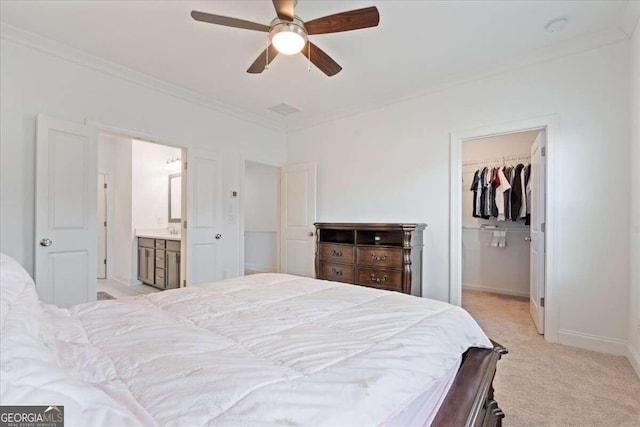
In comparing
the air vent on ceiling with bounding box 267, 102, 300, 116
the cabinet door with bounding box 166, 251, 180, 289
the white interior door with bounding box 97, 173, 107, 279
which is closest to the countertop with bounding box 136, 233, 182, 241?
the cabinet door with bounding box 166, 251, 180, 289

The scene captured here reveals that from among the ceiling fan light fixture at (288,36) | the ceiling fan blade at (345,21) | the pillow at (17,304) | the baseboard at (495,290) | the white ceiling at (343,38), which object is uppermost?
the white ceiling at (343,38)

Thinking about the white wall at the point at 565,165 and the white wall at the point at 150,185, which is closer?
the white wall at the point at 565,165

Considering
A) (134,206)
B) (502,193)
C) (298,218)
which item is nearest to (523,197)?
(502,193)

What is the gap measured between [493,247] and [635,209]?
8.18 ft

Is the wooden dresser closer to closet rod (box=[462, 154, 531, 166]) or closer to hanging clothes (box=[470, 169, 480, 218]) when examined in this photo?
hanging clothes (box=[470, 169, 480, 218])

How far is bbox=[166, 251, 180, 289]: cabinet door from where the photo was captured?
14.1ft

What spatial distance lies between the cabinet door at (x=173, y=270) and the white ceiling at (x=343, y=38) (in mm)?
2204

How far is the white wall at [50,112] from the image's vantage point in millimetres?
2615

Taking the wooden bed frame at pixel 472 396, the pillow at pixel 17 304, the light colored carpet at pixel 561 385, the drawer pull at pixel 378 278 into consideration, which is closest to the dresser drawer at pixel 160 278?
the drawer pull at pixel 378 278

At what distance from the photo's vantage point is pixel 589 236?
2734mm

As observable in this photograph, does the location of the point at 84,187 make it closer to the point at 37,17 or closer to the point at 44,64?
the point at 44,64

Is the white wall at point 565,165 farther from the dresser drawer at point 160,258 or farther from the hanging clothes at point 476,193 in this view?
the dresser drawer at point 160,258

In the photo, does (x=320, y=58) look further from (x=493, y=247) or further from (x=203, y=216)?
(x=493, y=247)

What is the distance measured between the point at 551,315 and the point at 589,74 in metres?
2.12
